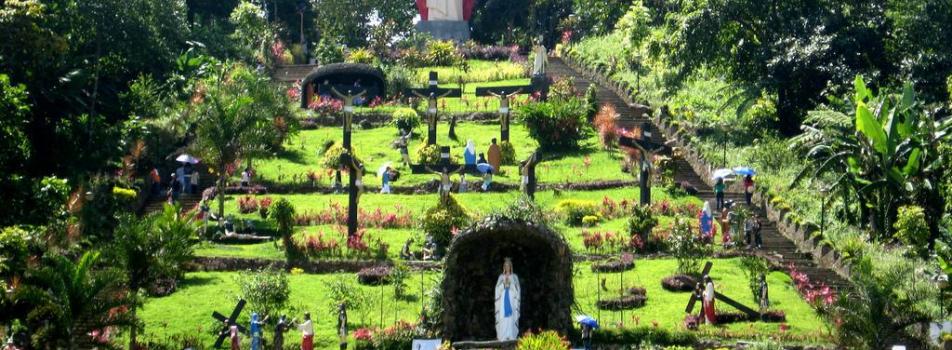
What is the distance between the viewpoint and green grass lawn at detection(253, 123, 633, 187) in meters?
63.4

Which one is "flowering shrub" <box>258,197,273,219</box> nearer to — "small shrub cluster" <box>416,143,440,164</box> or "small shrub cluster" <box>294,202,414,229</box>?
"small shrub cluster" <box>294,202,414,229</box>

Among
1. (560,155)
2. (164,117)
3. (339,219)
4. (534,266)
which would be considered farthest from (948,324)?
(164,117)

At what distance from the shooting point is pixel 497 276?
45875mm

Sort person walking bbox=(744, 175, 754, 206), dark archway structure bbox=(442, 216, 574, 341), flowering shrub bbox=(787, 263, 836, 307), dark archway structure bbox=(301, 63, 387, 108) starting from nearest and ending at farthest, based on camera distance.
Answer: dark archway structure bbox=(442, 216, 574, 341), flowering shrub bbox=(787, 263, 836, 307), person walking bbox=(744, 175, 754, 206), dark archway structure bbox=(301, 63, 387, 108)

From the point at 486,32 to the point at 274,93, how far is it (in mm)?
33291

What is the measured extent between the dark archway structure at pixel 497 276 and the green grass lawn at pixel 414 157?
53.9 feet

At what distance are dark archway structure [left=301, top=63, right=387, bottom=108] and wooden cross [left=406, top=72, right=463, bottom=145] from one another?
193cm

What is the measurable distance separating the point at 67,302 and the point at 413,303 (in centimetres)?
Answer: 902

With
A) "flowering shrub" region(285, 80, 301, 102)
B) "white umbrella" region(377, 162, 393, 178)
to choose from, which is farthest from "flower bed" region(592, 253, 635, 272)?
"flowering shrub" region(285, 80, 301, 102)

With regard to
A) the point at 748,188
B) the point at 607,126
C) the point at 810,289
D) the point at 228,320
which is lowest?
the point at 228,320

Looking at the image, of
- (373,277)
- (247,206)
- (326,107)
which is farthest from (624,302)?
(326,107)

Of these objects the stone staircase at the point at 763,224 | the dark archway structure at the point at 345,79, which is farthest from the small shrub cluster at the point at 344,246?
the dark archway structure at the point at 345,79

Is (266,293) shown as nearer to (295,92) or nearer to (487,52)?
(295,92)

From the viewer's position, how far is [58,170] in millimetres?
52250
